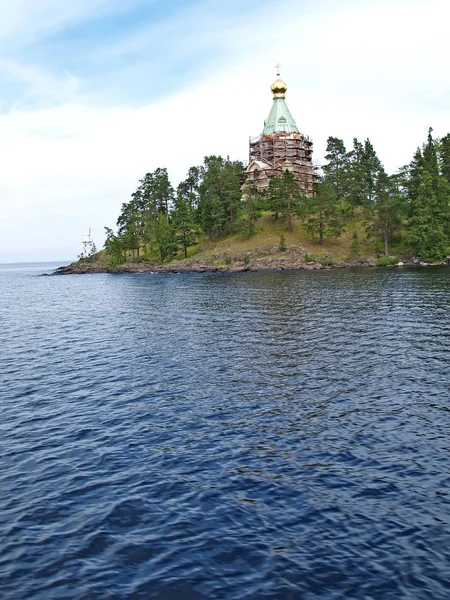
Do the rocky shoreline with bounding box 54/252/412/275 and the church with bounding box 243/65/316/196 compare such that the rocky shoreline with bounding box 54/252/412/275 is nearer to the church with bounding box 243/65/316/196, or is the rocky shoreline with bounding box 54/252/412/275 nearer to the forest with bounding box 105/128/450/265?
the forest with bounding box 105/128/450/265

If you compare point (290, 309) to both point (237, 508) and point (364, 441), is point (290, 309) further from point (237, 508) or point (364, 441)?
point (237, 508)

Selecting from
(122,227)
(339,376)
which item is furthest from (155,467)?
(122,227)

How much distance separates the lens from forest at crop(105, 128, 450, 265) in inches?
4077

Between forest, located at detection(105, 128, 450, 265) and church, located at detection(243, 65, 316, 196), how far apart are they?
7.26 metres

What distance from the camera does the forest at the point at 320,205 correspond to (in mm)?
103562

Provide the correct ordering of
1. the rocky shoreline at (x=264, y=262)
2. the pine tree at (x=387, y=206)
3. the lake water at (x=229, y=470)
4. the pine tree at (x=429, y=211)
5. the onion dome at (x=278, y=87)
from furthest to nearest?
the onion dome at (x=278, y=87) → the rocky shoreline at (x=264, y=262) → the pine tree at (x=387, y=206) → the pine tree at (x=429, y=211) → the lake water at (x=229, y=470)

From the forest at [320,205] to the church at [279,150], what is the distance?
7256mm

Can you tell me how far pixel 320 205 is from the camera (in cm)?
11444

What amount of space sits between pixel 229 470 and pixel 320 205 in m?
106

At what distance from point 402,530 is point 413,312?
35567 mm

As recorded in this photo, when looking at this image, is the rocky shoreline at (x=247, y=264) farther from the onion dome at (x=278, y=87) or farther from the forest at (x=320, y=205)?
the onion dome at (x=278, y=87)

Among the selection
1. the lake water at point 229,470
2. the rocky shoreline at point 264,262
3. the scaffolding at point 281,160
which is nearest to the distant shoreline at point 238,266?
the rocky shoreline at point 264,262

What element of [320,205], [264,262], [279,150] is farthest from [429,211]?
[279,150]

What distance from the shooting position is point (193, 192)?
164 metres
